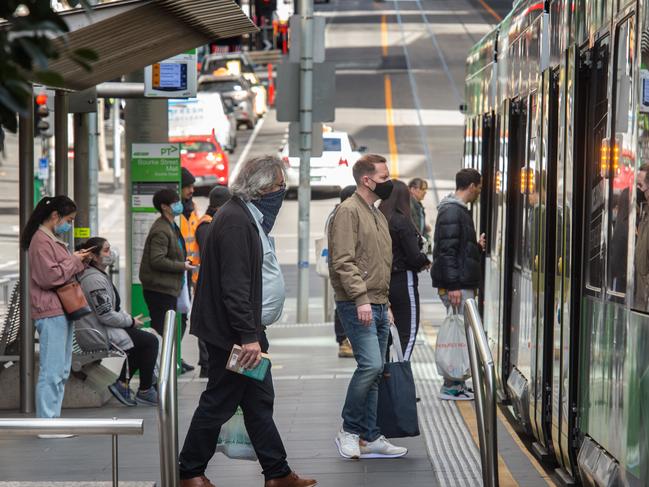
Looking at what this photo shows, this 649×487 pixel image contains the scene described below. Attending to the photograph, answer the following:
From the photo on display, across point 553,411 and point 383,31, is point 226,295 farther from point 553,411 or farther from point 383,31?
point 383,31

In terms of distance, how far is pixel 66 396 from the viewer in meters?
10.8

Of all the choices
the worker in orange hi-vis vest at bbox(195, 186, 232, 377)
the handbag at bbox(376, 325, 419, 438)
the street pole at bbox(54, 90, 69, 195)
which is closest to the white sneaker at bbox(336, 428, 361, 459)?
the handbag at bbox(376, 325, 419, 438)

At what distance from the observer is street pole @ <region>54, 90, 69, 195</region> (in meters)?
10.9

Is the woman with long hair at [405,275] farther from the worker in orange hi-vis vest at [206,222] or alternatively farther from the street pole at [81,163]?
the street pole at [81,163]

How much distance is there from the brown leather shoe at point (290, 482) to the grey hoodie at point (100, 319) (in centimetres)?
319

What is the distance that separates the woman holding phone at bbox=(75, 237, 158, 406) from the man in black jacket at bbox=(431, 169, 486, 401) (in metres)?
2.20

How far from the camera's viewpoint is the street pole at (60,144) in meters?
10.9

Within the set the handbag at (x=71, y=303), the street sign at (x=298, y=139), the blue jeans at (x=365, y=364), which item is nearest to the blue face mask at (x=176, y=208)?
A: the handbag at (x=71, y=303)

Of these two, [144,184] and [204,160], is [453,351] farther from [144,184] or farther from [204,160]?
[204,160]

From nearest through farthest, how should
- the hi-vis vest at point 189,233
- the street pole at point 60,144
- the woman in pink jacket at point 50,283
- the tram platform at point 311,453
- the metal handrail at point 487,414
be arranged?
the metal handrail at point 487,414, the tram platform at point 311,453, the woman in pink jacket at point 50,283, the street pole at point 60,144, the hi-vis vest at point 189,233

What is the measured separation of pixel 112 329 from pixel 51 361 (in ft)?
3.26

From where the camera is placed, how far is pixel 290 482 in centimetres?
740

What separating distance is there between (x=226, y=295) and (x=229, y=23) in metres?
3.35

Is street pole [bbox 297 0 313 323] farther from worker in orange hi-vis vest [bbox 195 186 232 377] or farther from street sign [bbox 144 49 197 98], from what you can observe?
worker in orange hi-vis vest [bbox 195 186 232 377]
